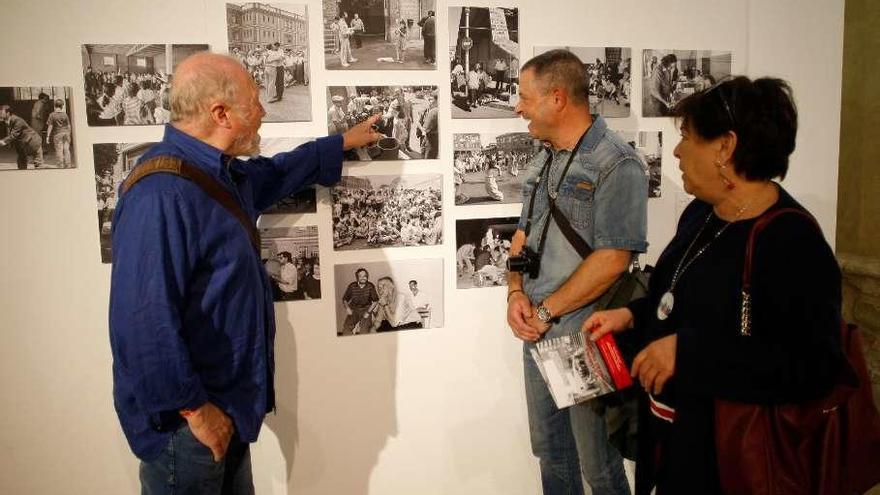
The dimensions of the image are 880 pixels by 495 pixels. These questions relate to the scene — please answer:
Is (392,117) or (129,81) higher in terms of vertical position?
(129,81)

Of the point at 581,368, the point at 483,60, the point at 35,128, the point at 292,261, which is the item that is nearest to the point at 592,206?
the point at 581,368

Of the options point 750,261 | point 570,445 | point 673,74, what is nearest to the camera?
point 750,261

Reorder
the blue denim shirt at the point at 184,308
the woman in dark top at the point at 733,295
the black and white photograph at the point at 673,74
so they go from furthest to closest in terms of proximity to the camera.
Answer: the black and white photograph at the point at 673,74 → the blue denim shirt at the point at 184,308 → the woman in dark top at the point at 733,295

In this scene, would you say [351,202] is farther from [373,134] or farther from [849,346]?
[849,346]

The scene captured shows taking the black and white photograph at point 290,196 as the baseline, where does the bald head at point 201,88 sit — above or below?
above

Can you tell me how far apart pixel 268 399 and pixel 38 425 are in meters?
1.00

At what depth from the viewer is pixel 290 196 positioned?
81.8 inches

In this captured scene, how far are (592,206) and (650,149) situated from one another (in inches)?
29.9

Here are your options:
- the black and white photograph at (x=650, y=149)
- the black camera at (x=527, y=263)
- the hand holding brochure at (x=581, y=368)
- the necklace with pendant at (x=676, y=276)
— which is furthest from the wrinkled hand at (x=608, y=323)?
the black and white photograph at (x=650, y=149)

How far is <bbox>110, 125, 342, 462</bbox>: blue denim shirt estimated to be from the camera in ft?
4.35

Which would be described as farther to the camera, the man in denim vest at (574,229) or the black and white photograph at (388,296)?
the black and white photograph at (388,296)

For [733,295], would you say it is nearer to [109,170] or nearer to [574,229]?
[574,229]

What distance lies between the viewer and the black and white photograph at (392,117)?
206 cm

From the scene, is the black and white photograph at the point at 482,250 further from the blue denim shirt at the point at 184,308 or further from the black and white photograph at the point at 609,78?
the blue denim shirt at the point at 184,308
